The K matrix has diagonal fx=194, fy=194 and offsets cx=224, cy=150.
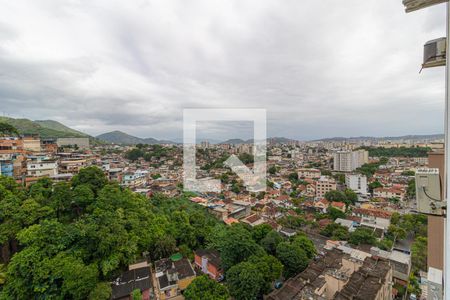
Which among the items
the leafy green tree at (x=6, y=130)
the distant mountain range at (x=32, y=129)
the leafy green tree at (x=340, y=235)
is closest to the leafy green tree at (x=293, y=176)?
the leafy green tree at (x=340, y=235)

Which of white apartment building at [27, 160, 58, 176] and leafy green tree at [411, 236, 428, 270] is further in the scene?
white apartment building at [27, 160, 58, 176]

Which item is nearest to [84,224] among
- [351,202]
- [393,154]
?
[351,202]

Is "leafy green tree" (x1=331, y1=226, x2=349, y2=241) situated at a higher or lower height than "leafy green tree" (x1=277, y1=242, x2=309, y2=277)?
lower

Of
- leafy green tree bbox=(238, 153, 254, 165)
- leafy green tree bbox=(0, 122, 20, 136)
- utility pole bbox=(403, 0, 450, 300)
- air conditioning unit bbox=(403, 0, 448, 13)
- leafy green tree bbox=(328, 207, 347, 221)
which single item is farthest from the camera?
leafy green tree bbox=(238, 153, 254, 165)

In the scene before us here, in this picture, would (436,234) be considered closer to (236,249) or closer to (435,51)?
(435,51)

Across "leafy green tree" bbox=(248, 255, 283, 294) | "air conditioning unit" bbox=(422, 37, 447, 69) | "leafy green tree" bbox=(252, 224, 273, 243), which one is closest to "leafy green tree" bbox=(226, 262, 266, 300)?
"leafy green tree" bbox=(248, 255, 283, 294)

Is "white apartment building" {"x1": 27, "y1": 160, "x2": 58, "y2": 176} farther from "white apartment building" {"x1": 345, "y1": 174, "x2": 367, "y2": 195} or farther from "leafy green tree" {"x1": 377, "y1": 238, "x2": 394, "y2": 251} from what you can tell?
"white apartment building" {"x1": 345, "y1": 174, "x2": 367, "y2": 195}

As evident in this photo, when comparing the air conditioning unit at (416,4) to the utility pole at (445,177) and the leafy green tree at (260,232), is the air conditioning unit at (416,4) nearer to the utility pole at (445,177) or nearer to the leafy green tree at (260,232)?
the utility pole at (445,177)
